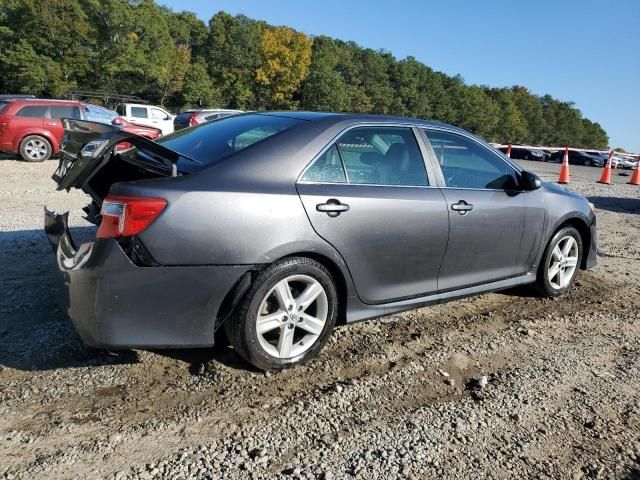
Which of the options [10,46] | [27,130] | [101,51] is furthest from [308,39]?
[27,130]

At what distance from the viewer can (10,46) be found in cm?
4825

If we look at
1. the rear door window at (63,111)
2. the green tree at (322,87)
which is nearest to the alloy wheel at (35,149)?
the rear door window at (63,111)

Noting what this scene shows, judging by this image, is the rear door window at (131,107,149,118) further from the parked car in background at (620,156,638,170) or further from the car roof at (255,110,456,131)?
the parked car in background at (620,156,638,170)

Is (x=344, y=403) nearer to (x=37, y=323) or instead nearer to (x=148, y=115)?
(x=37, y=323)


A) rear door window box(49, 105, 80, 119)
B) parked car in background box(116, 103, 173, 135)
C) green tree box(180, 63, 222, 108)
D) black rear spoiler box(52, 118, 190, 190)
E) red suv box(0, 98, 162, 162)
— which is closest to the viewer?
black rear spoiler box(52, 118, 190, 190)

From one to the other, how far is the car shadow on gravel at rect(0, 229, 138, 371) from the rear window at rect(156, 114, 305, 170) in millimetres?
824

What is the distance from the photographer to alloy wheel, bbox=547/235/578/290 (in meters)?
4.67

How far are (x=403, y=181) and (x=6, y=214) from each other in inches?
220

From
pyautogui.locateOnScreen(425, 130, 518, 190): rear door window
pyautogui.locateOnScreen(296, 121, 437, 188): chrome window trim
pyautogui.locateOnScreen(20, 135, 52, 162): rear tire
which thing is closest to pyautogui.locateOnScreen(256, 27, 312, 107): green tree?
pyautogui.locateOnScreen(20, 135, 52, 162): rear tire

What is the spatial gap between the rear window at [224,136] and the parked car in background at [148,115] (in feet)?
61.9

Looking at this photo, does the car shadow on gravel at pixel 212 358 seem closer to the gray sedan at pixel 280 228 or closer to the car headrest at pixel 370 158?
the gray sedan at pixel 280 228

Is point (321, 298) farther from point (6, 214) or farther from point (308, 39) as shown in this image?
point (308, 39)

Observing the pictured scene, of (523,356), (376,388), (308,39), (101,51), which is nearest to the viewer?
(376,388)

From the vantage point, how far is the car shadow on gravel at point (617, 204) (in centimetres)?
1059
